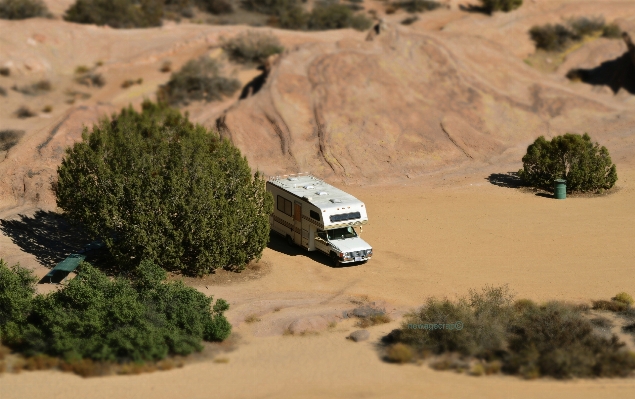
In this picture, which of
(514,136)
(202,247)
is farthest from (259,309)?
(514,136)

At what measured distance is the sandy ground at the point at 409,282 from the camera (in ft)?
74.1

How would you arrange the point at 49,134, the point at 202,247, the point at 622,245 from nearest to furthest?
the point at 202,247 → the point at 622,245 → the point at 49,134

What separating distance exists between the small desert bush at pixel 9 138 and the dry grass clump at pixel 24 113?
4.49 meters

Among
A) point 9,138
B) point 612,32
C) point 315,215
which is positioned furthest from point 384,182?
point 612,32

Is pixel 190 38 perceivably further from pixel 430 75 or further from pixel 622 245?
pixel 622 245

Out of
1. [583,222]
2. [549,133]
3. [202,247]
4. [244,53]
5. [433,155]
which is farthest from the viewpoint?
[244,53]

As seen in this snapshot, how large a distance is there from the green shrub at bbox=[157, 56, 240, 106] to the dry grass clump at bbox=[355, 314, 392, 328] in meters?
30.1

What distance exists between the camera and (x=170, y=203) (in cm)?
2948

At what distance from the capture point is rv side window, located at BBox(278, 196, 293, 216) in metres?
33.0

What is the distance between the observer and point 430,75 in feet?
159

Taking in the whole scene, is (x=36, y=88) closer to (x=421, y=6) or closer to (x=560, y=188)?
(x=560, y=188)

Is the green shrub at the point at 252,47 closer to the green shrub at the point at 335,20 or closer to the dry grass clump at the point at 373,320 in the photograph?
the green shrub at the point at 335,20

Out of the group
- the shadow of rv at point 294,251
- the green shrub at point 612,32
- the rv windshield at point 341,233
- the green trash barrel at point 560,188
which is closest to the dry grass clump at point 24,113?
the shadow of rv at point 294,251

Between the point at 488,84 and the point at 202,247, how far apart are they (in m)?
25.0
